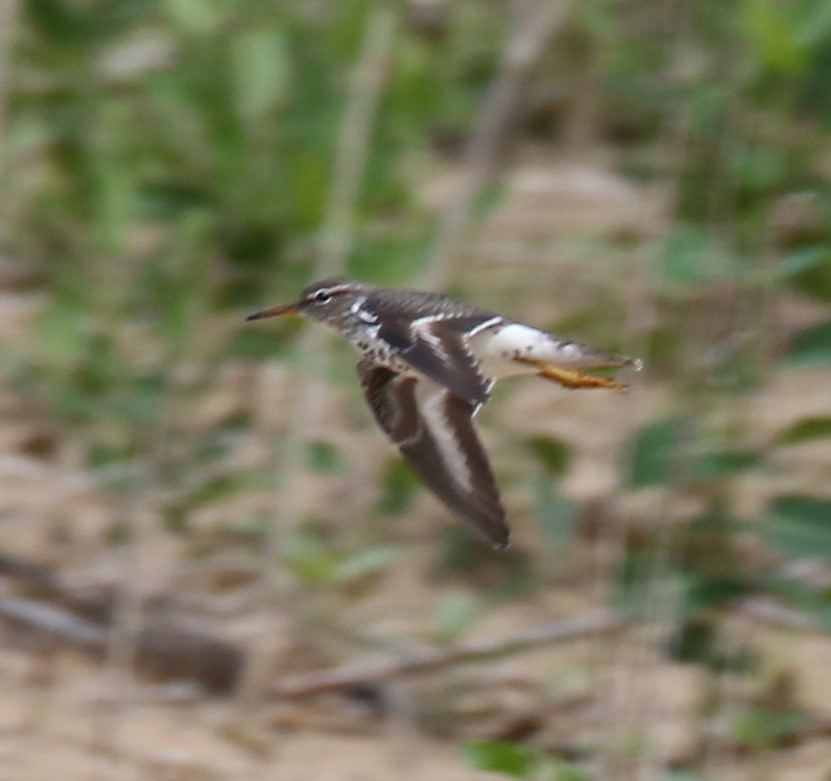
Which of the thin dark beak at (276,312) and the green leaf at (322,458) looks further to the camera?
the green leaf at (322,458)

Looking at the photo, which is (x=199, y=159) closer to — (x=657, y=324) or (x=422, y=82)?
(x=422, y=82)

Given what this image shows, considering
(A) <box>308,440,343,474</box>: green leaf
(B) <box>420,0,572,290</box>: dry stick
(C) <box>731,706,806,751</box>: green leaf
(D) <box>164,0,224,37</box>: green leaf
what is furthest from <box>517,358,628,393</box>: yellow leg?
(A) <box>308,440,343,474</box>: green leaf

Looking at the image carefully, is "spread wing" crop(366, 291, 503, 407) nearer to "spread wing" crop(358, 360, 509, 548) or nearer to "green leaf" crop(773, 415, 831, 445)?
"spread wing" crop(358, 360, 509, 548)

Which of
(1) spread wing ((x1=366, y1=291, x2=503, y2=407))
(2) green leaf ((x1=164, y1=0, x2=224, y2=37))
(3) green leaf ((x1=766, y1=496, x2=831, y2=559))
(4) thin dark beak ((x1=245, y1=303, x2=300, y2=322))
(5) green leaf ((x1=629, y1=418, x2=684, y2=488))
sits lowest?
(1) spread wing ((x1=366, y1=291, x2=503, y2=407))

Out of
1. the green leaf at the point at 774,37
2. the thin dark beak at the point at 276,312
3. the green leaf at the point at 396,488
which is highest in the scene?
the green leaf at the point at 396,488

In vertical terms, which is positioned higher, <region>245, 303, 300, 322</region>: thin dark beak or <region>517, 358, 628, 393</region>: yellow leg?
<region>245, 303, 300, 322</region>: thin dark beak

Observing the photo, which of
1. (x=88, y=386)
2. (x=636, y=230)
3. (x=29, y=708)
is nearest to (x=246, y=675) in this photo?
(x=29, y=708)

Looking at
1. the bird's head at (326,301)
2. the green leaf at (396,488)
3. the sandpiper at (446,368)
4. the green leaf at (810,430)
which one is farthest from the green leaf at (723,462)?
the green leaf at (396,488)

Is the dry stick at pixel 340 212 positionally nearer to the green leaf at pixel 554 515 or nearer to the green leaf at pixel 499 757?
the green leaf at pixel 554 515
